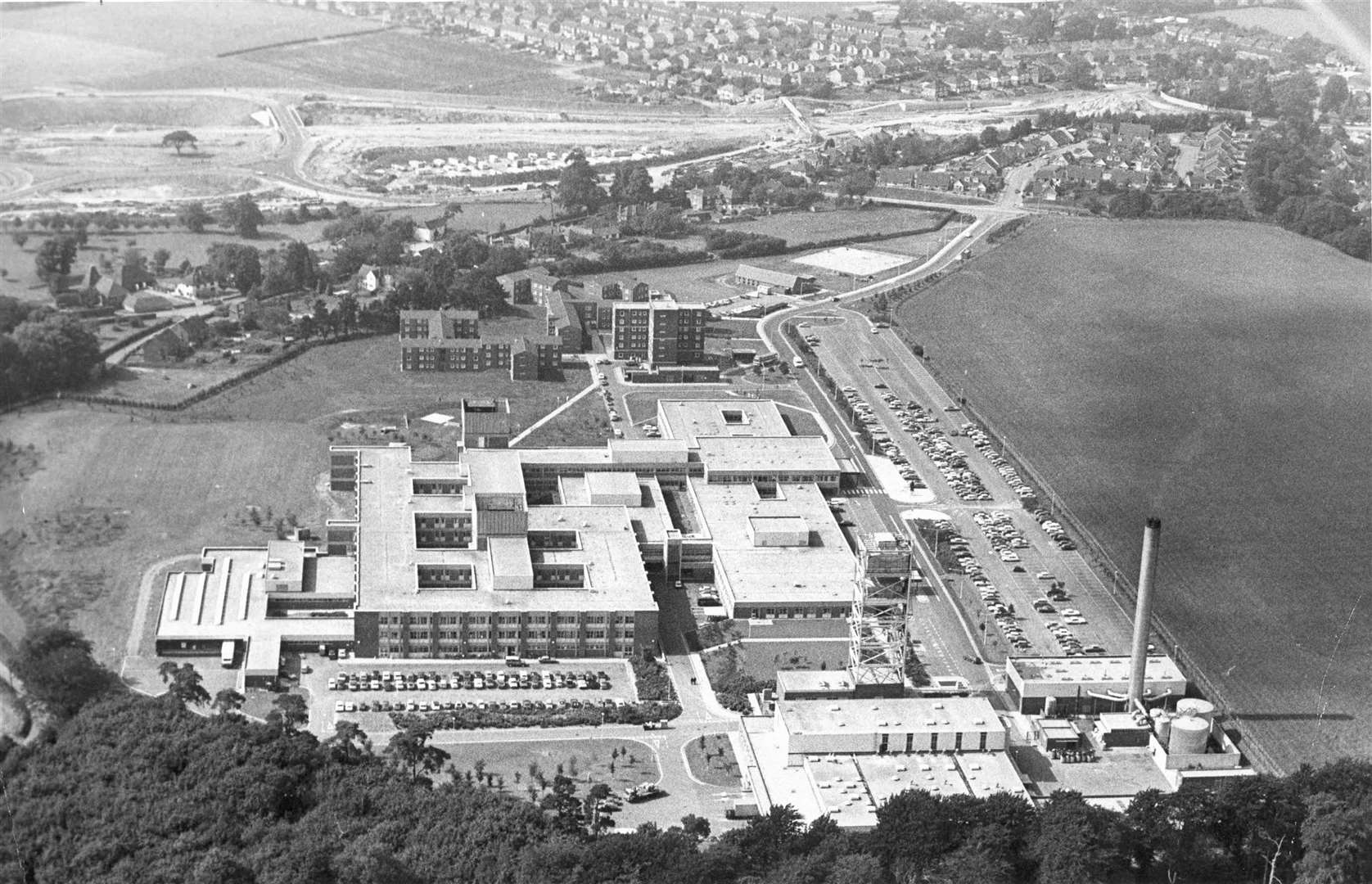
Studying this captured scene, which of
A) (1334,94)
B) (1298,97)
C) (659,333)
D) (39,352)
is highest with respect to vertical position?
(1334,94)

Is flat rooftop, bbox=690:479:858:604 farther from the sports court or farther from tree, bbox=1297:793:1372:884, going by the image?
the sports court

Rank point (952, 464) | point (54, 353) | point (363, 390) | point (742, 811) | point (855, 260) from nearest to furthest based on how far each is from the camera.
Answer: point (742, 811)
point (952, 464)
point (54, 353)
point (363, 390)
point (855, 260)

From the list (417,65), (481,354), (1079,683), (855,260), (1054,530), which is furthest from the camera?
(417,65)

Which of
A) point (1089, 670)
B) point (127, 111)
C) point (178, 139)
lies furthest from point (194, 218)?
point (1089, 670)

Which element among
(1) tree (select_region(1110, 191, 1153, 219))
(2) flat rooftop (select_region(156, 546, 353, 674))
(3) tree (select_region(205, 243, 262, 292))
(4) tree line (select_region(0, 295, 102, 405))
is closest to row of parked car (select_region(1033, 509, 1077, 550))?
(2) flat rooftop (select_region(156, 546, 353, 674))

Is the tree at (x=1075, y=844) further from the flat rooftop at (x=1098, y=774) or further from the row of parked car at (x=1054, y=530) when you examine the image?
the row of parked car at (x=1054, y=530)

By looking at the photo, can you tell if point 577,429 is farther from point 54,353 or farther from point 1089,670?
point 1089,670

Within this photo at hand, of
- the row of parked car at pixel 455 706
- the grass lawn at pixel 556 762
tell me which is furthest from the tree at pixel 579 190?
the grass lawn at pixel 556 762

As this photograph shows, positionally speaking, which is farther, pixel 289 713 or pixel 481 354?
pixel 481 354
